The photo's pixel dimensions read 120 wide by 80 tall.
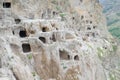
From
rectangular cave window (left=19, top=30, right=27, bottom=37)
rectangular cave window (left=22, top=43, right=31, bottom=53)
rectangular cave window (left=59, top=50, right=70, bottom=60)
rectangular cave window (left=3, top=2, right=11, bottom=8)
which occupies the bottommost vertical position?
rectangular cave window (left=59, top=50, right=70, bottom=60)

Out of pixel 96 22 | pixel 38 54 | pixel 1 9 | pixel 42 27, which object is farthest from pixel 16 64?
pixel 96 22

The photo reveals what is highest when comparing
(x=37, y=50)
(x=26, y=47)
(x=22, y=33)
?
(x=22, y=33)

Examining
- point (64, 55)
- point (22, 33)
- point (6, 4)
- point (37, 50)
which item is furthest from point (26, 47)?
point (6, 4)

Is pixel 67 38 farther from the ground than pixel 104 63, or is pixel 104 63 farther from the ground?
pixel 67 38

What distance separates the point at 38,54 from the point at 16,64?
467 centimetres

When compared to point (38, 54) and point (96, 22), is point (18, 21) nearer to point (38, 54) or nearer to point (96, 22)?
point (38, 54)

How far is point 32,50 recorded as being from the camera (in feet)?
122

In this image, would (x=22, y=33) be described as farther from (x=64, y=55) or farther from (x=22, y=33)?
(x=64, y=55)

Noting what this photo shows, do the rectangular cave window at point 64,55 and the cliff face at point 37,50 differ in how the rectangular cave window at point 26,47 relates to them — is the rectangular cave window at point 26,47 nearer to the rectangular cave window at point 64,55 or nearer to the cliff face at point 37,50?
the cliff face at point 37,50

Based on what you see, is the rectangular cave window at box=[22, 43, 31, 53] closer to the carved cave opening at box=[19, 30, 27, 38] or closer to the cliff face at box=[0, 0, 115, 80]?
the cliff face at box=[0, 0, 115, 80]

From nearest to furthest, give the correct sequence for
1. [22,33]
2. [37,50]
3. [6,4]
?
[37,50] < [22,33] < [6,4]

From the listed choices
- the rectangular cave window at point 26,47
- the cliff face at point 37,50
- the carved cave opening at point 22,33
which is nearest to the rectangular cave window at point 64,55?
the cliff face at point 37,50

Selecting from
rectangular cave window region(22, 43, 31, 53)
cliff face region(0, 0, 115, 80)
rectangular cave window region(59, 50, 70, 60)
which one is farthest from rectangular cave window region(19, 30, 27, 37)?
rectangular cave window region(59, 50, 70, 60)

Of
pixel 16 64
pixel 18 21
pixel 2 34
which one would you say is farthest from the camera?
pixel 18 21
